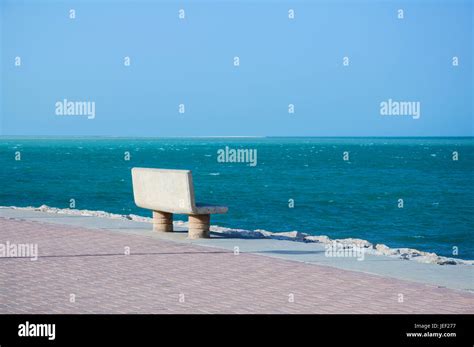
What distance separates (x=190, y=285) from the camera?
9945 mm

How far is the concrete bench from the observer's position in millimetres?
13594

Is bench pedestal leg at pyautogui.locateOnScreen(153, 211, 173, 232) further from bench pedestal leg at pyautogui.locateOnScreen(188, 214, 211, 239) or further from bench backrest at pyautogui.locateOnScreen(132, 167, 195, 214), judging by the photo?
bench pedestal leg at pyautogui.locateOnScreen(188, 214, 211, 239)

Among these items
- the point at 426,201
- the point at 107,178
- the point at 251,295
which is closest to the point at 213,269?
the point at 251,295

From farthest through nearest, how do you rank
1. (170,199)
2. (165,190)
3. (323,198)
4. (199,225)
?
1. (323,198)
2. (165,190)
3. (170,199)
4. (199,225)

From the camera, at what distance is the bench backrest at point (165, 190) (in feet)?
44.5

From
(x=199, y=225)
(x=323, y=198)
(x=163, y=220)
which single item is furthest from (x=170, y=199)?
(x=323, y=198)

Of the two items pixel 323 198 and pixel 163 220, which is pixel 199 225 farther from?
pixel 323 198

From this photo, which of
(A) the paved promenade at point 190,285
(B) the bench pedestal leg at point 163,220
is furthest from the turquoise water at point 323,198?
(A) the paved promenade at point 190,285

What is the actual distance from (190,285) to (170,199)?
4.17 m

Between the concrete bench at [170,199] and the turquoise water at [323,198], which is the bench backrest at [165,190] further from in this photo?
the turquoise water at [323,198]

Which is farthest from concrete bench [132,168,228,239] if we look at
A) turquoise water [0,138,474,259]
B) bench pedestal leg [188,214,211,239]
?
turquoise water [0,138,474,259]
